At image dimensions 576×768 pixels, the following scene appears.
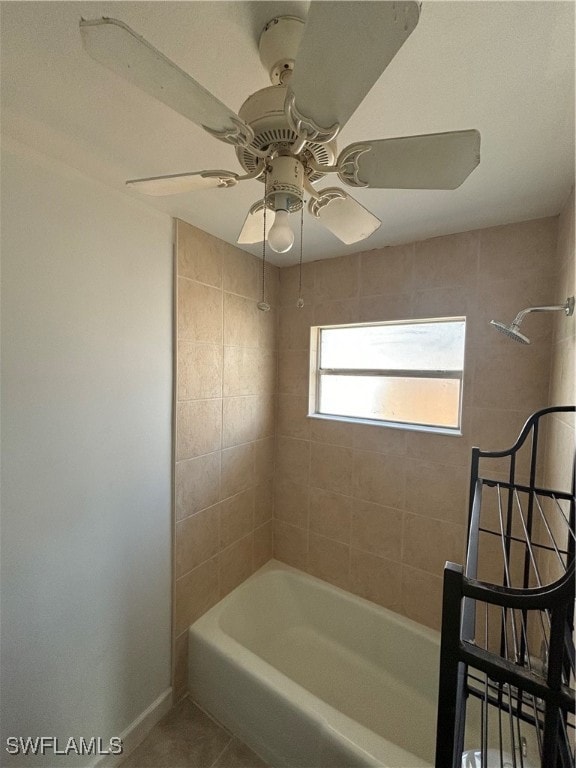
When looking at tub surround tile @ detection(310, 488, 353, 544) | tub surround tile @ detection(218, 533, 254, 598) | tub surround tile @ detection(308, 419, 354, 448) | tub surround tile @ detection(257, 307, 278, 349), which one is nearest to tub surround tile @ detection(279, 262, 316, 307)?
tub surround tile @ detection(257, 307, 278, 349)

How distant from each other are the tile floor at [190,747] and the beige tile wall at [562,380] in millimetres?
1584

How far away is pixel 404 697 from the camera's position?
163cm

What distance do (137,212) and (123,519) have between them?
1.36 meters

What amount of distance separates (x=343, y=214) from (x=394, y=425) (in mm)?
1294

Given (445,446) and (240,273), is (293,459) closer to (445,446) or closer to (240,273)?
(445,446)

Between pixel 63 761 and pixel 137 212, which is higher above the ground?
pixel 137 212

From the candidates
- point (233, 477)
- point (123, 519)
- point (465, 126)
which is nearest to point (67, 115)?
point (465, 126)

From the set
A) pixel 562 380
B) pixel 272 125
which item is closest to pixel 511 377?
pixel 562 380

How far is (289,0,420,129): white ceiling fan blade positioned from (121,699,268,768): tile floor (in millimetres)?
2331

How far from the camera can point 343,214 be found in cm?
87

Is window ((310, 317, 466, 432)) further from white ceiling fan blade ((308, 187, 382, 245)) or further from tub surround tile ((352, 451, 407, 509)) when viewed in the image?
white ceiling fan blade ((308, 187, 382, 245))

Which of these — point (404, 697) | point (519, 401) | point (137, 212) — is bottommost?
point (404, 697)

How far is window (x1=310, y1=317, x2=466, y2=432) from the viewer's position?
67.9 inches

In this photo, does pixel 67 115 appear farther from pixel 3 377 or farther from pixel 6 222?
pixel 3 377
